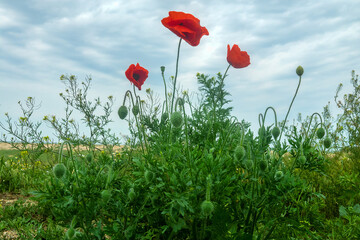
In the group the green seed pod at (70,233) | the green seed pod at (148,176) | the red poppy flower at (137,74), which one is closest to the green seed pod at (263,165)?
the green seed pod at (148,176)

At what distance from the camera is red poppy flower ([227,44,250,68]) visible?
2271 millimetres

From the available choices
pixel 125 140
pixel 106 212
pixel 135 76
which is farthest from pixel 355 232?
pixel 125 140

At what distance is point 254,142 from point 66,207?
4.28 feet

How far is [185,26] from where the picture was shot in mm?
2006

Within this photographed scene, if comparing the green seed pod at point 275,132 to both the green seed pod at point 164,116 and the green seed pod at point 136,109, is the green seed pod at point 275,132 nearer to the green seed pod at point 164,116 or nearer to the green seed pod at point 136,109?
the green seed pod at point 164,116

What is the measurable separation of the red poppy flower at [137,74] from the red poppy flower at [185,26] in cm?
53

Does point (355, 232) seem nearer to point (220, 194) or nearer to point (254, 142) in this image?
point (254, 142)

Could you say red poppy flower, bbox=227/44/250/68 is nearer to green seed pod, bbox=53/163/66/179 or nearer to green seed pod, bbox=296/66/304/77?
green seed pod, bbox=296/66/304/77

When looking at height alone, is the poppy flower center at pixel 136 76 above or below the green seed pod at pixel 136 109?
above

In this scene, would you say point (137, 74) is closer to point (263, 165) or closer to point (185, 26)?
point (185, 26)

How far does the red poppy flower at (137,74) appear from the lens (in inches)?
96.3

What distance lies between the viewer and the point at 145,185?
198 cm

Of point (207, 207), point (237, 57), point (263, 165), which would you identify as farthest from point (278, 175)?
point (237, 57)

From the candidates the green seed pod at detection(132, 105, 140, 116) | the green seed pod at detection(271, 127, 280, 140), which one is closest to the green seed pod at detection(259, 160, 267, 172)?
the green seed pod at detection(271, 127, 280, 140)
